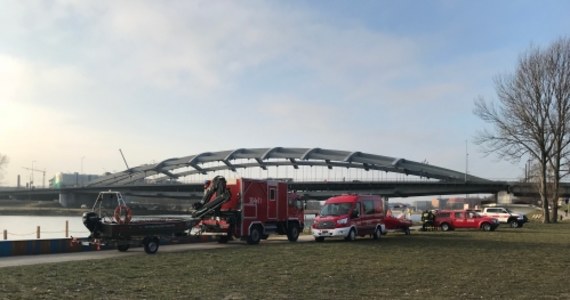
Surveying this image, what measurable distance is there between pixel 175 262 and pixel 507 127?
50.1m

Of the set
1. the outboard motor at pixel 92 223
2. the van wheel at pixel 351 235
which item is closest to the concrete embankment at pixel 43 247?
the outboard motor at pixel 92 223

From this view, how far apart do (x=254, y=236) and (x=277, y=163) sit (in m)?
140

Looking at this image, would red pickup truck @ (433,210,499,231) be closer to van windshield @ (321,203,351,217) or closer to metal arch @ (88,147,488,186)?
van windshield @ (321,203,351,217)

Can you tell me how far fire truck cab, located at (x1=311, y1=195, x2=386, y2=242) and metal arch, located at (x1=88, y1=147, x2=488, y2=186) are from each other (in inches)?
4406

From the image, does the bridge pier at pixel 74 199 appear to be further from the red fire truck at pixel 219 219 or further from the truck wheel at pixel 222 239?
the truck wheel at pixel 222 239

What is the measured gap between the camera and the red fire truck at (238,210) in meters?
27.4

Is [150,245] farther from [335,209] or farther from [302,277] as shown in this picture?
[335,209]

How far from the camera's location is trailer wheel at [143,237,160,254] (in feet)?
73.4

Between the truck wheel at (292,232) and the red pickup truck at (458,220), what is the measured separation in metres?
17.3

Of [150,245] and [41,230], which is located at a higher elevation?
[150,245]

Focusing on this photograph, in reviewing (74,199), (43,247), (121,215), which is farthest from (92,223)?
(74,199)

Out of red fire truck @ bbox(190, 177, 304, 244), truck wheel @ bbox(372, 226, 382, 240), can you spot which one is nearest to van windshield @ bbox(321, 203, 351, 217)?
truck wheel @ bbox(372, 226, 382, 240)

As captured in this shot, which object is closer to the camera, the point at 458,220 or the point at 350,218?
the point at 350,218

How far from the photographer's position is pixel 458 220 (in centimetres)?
4525
